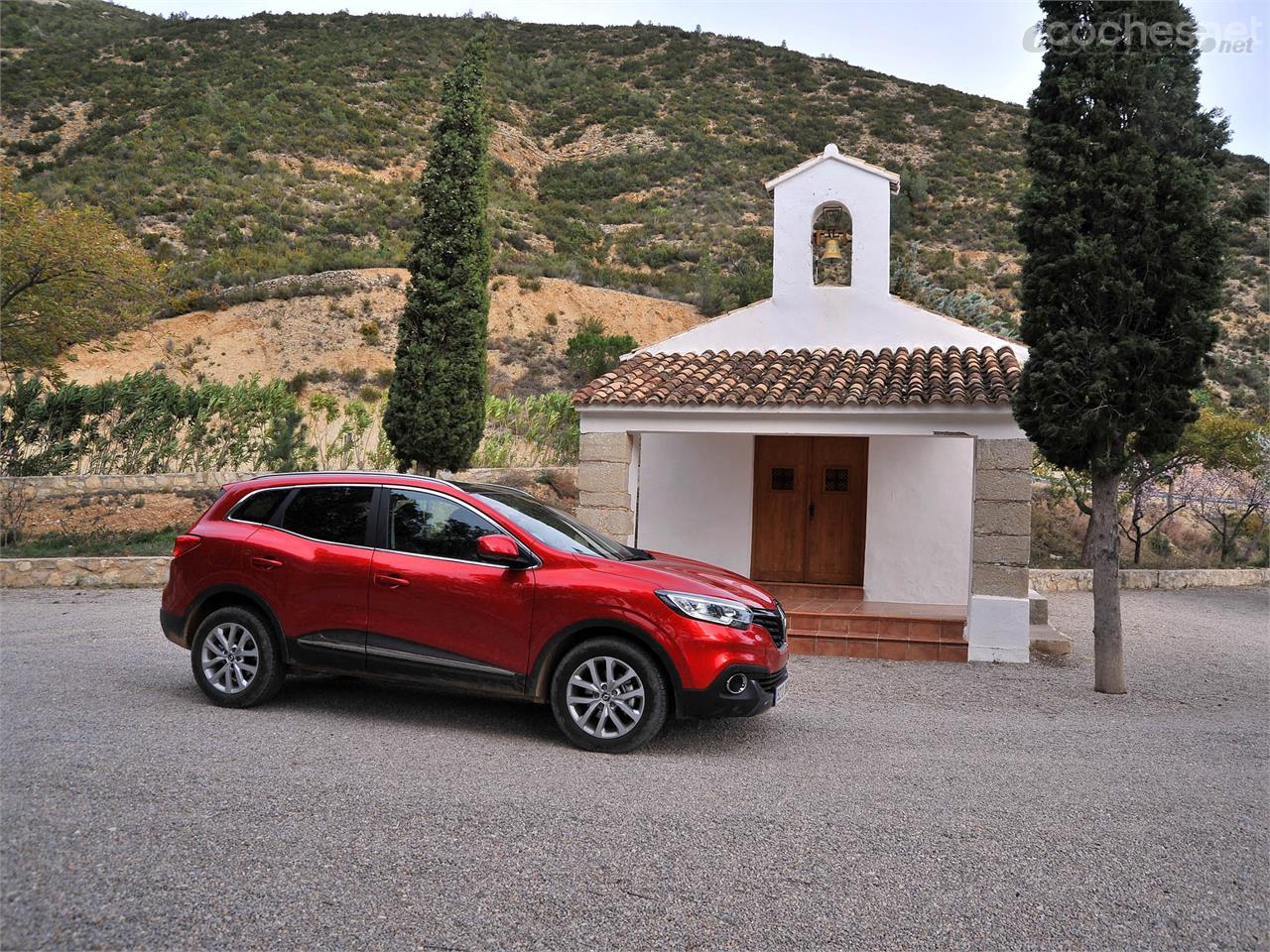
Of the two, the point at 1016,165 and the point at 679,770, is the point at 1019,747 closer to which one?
the point at 679,770

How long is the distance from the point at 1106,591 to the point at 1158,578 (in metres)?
11.0

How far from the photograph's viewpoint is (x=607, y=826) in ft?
14.2

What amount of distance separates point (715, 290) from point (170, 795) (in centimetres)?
3293

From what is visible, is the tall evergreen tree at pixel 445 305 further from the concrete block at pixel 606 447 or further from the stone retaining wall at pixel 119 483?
the concrete block at pixel 606 447

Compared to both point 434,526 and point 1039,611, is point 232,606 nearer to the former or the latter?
point 434,526

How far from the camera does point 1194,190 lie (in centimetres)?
753

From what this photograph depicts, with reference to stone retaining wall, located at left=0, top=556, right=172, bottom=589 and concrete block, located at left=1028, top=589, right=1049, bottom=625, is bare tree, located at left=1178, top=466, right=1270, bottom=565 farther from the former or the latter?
stone retaining wall, located at left=0, top=556, right=172, bottom=589

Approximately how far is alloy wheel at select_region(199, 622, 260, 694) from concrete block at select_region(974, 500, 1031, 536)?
23.9 ft

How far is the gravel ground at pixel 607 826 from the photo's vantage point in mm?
3391

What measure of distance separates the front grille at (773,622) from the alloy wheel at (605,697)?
892 millimetres

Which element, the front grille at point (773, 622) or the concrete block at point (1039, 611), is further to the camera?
the concrete block at point (1039, 611)

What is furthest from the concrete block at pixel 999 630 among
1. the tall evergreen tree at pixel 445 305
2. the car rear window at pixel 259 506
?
the tall evergreen tree at pixel 445 305

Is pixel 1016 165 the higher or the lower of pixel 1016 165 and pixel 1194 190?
the higher

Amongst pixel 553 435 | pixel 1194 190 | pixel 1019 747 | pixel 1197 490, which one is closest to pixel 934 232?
pixel 1197 490
